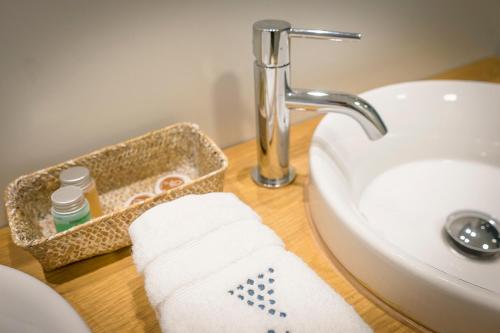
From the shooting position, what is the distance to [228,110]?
0.78 meters

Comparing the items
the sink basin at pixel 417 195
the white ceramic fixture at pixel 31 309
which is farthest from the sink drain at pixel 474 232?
the white ceramic fixture at pixel 31 309

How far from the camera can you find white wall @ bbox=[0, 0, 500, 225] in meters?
0.58

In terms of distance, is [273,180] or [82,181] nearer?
[82,181]

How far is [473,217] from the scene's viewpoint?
625mm

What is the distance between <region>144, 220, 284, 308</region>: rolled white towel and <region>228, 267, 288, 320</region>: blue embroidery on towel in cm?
3

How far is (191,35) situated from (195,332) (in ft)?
1.59

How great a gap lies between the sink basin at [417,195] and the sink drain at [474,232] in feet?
0.04

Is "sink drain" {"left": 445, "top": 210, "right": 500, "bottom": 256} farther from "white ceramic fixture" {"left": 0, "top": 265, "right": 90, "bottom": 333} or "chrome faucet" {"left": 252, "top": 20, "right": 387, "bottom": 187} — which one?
"white ceramic fixture" {"left": 0, "top": 265, "right": 90, "bottom": 333}

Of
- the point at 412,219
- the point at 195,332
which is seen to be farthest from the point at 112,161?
the point at 412,219

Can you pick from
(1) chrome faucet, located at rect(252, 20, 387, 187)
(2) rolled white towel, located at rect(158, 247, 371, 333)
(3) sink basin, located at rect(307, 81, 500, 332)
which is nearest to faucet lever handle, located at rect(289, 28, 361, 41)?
(1) chrome faucet, located at rect(252, 20, 387, 187)

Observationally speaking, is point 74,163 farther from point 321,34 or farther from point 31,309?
point 321,34

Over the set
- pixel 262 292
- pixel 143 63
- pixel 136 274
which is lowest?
pixel 136 274

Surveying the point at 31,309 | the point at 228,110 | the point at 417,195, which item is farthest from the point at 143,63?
the point at 417,195

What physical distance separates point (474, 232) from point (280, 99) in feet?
1.13
